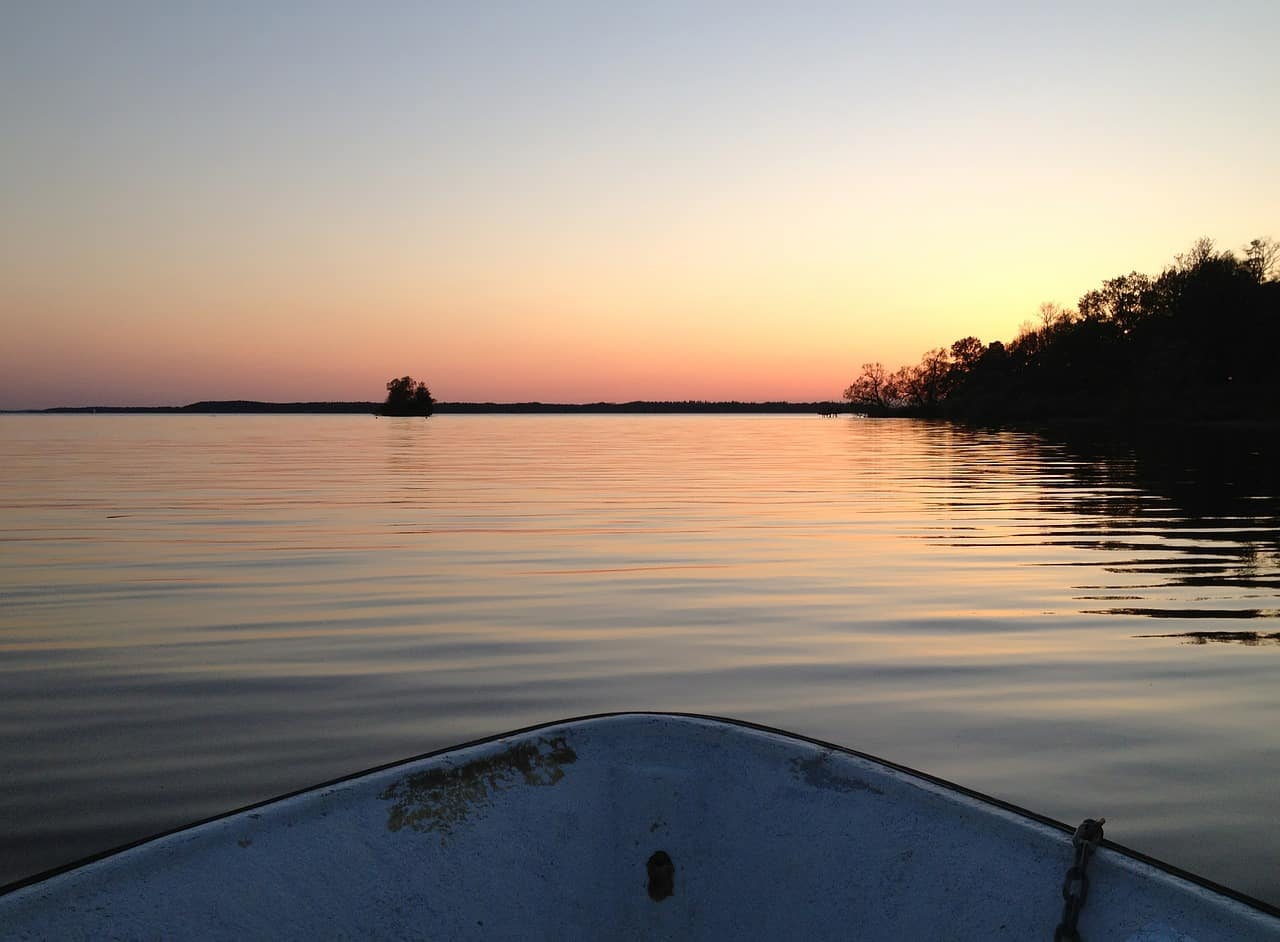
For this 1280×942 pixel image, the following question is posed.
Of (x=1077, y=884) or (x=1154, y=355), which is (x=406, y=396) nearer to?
(x=1154, y=355)

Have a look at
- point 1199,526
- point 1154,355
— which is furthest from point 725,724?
point 1154,355

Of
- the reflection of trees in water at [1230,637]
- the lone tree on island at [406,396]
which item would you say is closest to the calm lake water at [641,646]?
the reflection of trees in water at [1230,637]

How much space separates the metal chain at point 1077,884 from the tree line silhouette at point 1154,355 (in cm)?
8913

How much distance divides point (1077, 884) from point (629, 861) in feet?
4.29

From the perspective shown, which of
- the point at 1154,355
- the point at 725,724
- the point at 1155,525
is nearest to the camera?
the point at 725,724

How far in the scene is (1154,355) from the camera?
8450cm

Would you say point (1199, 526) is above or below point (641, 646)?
below

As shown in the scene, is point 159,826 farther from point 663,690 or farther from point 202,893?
point 663,690

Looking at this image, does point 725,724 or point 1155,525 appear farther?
point 1155,525

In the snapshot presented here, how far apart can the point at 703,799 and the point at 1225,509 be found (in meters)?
20.5

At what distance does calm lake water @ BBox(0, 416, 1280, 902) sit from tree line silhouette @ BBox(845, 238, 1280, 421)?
72939 millimetres

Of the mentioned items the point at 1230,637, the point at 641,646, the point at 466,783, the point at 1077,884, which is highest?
the point at 466,783

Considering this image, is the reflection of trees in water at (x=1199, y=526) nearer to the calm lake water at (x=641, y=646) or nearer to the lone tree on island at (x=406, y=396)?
the calm lake water at (x=641, y=646)

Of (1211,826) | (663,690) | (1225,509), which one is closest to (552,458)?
(1225,509)
